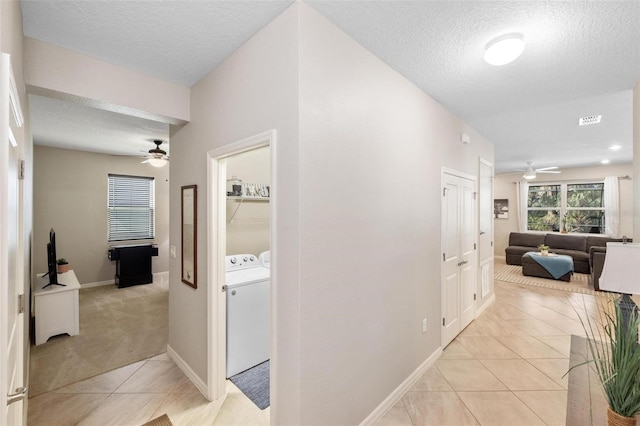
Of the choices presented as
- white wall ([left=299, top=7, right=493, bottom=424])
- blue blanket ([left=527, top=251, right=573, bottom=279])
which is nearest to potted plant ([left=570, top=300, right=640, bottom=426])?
white wall ([left=299, top=7, right=493, bottom=424])

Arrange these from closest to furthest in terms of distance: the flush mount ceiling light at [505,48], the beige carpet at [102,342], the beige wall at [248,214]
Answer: the flush mount ceiling light at [505,48] < the beige carpet at [102,342] < the beige wall at [248,214]

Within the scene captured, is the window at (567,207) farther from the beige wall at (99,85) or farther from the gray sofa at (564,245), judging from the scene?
the beige wall at (99,85)

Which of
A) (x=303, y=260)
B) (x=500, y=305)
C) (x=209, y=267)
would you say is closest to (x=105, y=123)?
(x=209, y=267)

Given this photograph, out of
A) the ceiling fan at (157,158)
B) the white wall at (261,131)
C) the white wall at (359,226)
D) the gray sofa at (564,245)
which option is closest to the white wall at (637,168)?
the white wall at (359,226)

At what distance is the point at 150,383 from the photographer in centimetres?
255

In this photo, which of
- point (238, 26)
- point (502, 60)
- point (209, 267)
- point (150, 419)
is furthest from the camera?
point (209, 267)

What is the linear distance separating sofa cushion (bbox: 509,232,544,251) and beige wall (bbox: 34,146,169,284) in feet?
32.6

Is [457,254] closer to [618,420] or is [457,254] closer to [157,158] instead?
[618,420]

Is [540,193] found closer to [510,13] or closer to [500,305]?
[500,305]

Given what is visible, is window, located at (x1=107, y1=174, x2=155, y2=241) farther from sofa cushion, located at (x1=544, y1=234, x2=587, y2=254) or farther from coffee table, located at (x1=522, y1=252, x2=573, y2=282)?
sofa cushion, located at (x1=544, y1=234, x2=587, y2=254)

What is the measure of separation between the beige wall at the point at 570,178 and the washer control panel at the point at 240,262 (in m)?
6.98

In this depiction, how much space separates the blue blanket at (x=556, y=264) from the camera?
589cm

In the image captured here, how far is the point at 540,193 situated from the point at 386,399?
8.75 meters

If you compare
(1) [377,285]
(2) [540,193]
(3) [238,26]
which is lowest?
(1) [377,285]
